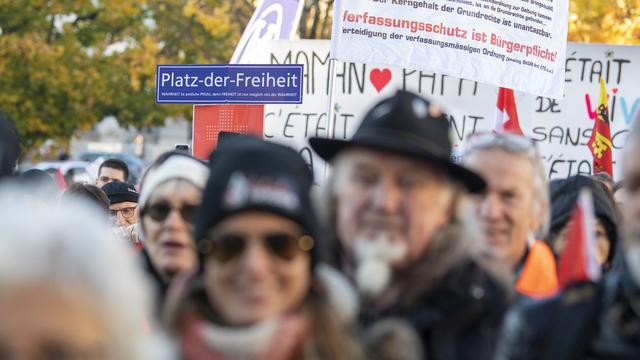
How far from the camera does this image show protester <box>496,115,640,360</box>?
9.71 feet

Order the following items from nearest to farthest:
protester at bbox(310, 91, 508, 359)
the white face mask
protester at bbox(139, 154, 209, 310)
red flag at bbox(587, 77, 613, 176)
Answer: the white face mask → protester at bbox(310, 91, 508, 359) → protester at bbox(139, 154, 209, 310) → red flag at bbox(587, 77, 613, 176)

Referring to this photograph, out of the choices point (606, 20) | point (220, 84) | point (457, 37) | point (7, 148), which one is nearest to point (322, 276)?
point (7, 148)

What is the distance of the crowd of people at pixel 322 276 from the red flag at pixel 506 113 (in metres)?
5.91

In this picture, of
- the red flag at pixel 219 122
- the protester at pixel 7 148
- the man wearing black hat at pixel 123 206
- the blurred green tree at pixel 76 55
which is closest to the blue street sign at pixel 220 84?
the red flag at pixel 219 122

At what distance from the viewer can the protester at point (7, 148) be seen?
4.53 m

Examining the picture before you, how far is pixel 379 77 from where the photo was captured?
13055mm

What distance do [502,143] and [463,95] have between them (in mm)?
8760

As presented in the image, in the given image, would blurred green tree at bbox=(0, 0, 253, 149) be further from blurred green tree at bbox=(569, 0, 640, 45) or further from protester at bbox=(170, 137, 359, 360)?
protester at bbox=(170, 137, 359, 360)

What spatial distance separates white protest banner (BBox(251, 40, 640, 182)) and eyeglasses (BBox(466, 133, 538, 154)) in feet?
27.4

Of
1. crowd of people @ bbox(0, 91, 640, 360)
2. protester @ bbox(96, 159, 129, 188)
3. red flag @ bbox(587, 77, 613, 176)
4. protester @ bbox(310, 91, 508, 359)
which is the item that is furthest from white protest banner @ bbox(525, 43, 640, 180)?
protester @ bbox(310, 91, 508, 359)

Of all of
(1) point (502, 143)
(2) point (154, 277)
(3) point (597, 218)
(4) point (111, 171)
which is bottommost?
(4) point (111, 171)

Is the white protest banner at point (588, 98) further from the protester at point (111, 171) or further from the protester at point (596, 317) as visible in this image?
the protester at point (596, 317)

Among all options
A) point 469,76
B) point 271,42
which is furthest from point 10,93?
point 469,76

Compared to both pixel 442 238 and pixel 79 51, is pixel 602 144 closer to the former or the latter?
pixel 442 238
